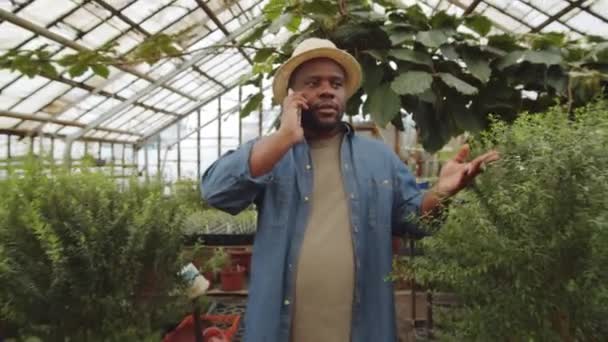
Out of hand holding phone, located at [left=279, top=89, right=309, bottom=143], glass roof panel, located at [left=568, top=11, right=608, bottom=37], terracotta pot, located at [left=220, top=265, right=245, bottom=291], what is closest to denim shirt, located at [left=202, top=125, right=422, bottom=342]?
hand holding phone, located at [left=279, top=89, right=309, bottom=143]

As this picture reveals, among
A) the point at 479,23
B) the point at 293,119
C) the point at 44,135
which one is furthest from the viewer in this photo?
the point at 44,135

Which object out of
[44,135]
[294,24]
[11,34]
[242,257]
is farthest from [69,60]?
[44,135]

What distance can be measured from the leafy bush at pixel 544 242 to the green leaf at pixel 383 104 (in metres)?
0.72

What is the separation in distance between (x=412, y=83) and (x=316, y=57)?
0.33 metres

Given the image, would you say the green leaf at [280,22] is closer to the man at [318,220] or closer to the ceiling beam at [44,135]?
the man at [318,220]

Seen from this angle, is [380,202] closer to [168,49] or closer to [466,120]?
[466,120]

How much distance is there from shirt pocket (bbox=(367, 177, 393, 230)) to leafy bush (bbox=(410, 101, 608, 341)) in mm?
485

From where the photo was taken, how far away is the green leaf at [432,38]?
1507mm

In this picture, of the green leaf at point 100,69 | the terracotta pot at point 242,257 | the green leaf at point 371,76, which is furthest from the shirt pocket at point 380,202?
the terracotta pot at point 242,257

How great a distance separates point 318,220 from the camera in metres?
1.28

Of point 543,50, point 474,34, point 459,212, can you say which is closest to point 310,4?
point 474,34

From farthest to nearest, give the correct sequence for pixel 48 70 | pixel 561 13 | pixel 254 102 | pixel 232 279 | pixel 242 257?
pixel 561 13
pixel 242 257
pixel 232 279
pixel 254 102
pixel 48 70

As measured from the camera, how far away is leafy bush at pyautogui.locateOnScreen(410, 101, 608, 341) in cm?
68

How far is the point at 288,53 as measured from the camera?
5.64 ft
